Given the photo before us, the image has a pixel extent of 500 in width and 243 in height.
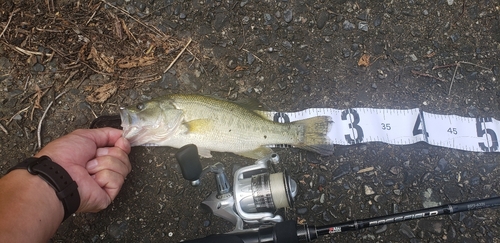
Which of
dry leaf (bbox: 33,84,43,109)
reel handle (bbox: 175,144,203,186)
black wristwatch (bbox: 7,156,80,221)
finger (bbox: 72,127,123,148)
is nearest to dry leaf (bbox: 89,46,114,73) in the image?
dry leaf (bbox: 33,84,43,109)

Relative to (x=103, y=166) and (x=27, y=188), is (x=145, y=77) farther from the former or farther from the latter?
(x=27, y=188)

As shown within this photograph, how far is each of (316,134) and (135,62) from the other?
1.90 m

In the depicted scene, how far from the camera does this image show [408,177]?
143 inches

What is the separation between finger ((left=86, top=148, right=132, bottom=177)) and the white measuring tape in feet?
4.51

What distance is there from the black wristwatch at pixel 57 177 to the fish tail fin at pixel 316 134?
1889mm

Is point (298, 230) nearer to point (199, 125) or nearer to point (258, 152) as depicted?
point (258, 152)

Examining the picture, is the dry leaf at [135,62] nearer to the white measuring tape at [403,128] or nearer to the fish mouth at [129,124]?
the fish mouth at [129,124]

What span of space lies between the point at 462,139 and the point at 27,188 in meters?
3.86

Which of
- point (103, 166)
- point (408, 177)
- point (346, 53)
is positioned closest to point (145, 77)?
point (103, 166)

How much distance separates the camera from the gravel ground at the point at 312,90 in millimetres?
3521

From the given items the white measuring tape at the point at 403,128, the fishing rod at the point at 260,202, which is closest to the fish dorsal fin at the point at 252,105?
the white measuring tape at the point at 403,128

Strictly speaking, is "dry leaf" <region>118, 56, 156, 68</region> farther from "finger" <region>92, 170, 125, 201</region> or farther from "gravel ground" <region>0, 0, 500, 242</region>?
"finger" <region>92, 170, 125, 201</region>

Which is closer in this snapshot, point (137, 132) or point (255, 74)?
point (137, 132)

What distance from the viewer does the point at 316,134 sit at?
338 centimetres
